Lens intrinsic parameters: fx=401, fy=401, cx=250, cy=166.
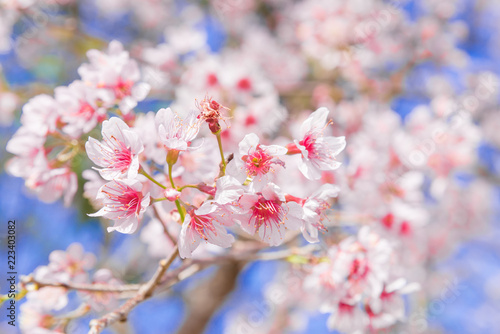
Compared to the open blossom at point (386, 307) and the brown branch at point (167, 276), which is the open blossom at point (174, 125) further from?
the open blossom at point (386, 307)

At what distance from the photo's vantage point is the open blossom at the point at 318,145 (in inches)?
47.9

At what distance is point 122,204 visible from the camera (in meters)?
1.12

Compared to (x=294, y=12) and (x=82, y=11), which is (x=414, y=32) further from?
(x=82, y=11)

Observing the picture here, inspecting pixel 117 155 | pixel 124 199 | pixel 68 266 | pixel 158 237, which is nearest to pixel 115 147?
pixel 117 155

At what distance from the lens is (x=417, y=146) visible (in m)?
2.53

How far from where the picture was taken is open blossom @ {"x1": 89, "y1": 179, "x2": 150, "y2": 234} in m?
1.08

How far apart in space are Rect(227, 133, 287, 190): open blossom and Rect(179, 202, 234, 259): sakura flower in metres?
0.12

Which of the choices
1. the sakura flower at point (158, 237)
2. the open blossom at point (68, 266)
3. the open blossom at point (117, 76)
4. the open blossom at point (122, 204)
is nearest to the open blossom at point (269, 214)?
the open blossom at point (122, 204)

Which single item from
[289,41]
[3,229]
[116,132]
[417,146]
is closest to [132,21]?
[289,41]

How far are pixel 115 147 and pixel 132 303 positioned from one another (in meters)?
0.51

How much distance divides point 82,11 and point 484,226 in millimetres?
4237

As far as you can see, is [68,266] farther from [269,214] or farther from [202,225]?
[269,214]

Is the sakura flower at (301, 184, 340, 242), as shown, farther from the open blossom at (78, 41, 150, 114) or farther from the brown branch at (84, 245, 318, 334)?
the open blossom at (78, 41, 150, 114)

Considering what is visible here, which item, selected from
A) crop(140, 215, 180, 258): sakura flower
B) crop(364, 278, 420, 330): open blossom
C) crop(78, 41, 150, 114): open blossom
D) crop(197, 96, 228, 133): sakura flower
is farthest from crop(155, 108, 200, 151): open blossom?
crop(364, 278, 420, 330): open blossom
